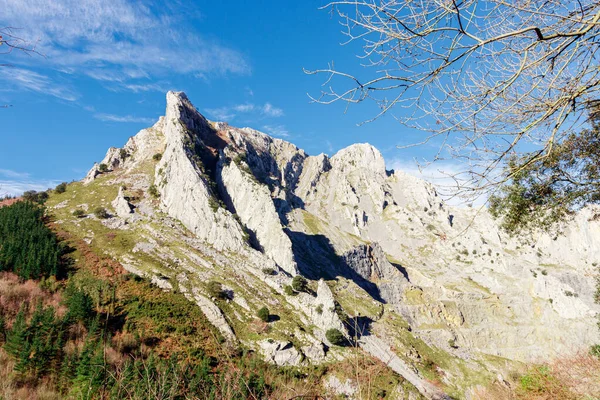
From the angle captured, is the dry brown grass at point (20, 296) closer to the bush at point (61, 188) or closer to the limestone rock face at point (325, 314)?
the limestone rock face at point (325, 314)

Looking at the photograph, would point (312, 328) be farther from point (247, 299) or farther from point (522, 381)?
point (522, 381)

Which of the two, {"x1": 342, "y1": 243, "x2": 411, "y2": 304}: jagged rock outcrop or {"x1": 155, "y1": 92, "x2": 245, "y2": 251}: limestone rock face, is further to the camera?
{"x1": 342, "y1": 243, "x2": 411, "y2": 304}: jagged rock outcrop

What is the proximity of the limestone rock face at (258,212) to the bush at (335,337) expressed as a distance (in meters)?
17.4

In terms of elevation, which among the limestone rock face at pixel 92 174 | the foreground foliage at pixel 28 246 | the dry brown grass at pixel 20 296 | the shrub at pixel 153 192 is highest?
the limestone rock face at pixel 92 174

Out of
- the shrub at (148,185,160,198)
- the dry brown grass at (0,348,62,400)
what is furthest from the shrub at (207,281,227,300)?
the shrub at (148,185,160,198)

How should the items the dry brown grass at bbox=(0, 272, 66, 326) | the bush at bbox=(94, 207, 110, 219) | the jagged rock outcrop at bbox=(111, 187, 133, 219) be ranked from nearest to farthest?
the dry brown grass at bbox=(0, 272, 66, 326)
the bush at bbox=(94, 207, 110, 219)
the jagged rock outcrop at bbox=(111, 187, 133, 219)

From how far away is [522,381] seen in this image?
1205 centimetres

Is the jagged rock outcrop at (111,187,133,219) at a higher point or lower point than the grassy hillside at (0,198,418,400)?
higher

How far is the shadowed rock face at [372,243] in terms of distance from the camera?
175 ft

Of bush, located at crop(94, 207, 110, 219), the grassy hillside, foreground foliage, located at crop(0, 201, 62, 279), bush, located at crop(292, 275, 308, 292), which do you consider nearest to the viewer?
the grassy hillside

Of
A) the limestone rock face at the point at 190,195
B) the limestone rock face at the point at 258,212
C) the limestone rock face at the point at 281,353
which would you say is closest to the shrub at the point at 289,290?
the limestone rock face at the point at 258,212

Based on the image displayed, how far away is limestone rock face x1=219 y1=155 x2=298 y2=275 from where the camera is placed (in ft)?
182

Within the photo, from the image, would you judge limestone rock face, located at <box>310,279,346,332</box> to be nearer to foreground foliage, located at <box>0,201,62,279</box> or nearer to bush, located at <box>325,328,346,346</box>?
bush, located at <box>325,328,346,346</box>

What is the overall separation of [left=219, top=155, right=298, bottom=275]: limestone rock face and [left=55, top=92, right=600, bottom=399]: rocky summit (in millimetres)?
281
